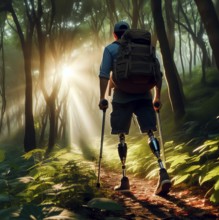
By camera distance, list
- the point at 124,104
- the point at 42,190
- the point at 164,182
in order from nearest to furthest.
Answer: the point at 42,190 < the point at 164,182 < the point at 124,104

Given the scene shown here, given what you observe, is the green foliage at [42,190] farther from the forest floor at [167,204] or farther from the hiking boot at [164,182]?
the hiking boot at [164,182]

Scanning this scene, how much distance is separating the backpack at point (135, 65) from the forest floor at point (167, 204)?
4.67ft

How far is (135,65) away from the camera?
455cm

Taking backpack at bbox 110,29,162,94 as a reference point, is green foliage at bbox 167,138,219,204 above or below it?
below

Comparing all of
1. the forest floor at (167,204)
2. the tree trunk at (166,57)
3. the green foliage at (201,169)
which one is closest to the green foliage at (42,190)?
the forest floor at (167,204)

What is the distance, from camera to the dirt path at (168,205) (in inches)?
140

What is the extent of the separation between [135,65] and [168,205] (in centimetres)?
179

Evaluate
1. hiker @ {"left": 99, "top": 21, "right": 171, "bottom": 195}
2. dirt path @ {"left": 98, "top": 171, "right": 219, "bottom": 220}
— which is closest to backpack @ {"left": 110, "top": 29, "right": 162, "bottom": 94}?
hiker @ {"left": 99, "top": 21, "right": 171, "bottom": 195}

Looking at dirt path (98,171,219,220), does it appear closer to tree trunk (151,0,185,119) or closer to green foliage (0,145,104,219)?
green foliage (0,145,104,219)

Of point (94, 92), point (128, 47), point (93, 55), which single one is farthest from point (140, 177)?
point (94, 92)

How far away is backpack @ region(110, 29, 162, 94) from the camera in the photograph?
Result: 14.9 feet

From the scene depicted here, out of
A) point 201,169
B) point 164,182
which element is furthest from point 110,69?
point 201,169

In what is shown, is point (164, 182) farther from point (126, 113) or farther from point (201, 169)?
point (126, 113)

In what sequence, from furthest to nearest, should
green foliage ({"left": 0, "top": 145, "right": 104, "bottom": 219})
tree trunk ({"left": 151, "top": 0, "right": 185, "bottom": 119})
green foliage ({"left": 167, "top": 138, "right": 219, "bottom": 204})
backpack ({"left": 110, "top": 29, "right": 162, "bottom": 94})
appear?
tree trunk ({"left": 151, "top": 0, "right": 185, "bottom": 119}) < backpack ({"left": 110, "top": 29, "right": 162, "bottom": 94}) < green foliage ({"left": 167, "top": 138, "right": 219, "bottom": 204}) < green foliage ({"left": 0, "top": 145, "right": 104, "bottom": 219})
